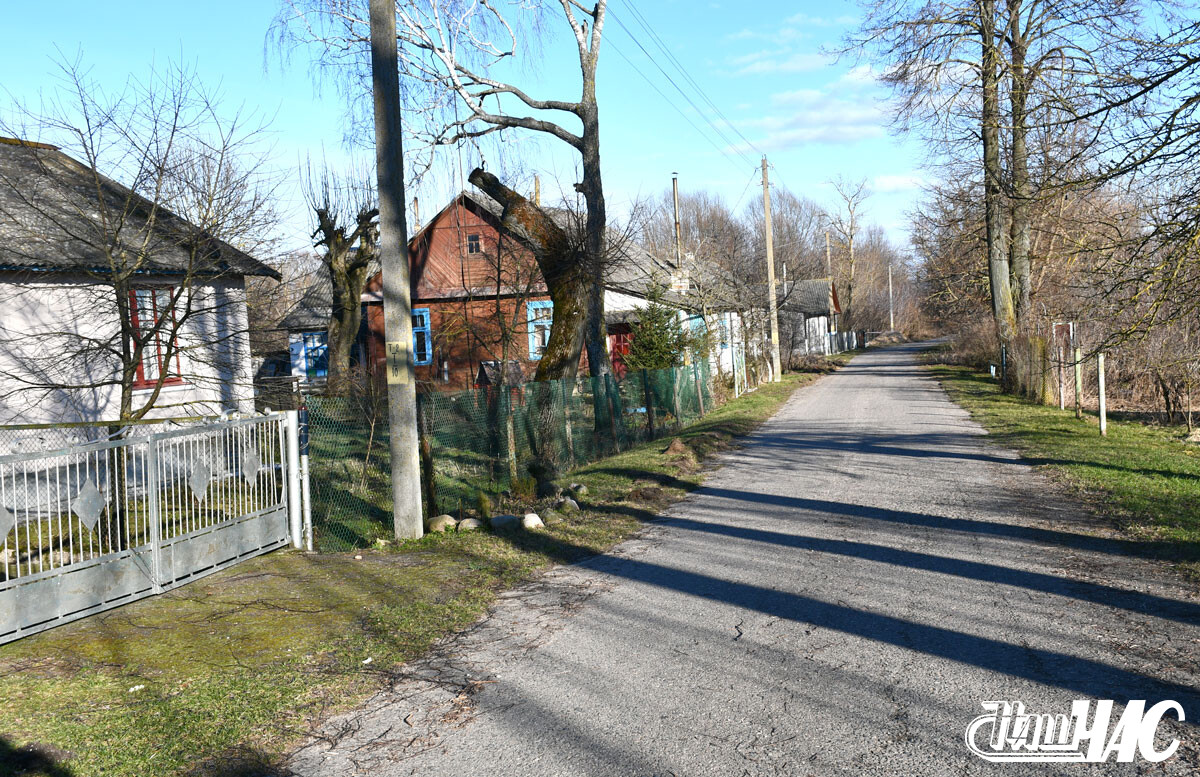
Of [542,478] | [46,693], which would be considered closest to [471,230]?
[542,478]

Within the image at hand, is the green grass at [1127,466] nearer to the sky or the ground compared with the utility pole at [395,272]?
nearer to the ground

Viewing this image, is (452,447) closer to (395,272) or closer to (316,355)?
(395,272)

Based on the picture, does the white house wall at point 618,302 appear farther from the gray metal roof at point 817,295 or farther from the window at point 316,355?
the gray metal roof at point 817,295

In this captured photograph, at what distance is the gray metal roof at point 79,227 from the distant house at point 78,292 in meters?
0.02

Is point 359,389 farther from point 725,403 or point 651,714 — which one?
point 651,714

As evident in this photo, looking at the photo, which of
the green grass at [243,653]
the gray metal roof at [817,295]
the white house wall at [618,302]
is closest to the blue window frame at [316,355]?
the white house wall at [618,302]

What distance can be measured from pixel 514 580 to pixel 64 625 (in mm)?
3559

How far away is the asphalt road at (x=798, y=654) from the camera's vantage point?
14.5 feet

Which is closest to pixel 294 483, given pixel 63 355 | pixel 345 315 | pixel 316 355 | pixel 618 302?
pixel 63 355

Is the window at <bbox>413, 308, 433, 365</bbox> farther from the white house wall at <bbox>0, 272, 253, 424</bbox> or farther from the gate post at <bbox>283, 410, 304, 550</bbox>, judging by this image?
the gate post at <bbox>283, 410, 304, 550</bbox>

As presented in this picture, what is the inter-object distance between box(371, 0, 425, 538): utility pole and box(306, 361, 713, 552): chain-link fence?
3.03 ft

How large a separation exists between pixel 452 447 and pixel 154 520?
5069 millimetres

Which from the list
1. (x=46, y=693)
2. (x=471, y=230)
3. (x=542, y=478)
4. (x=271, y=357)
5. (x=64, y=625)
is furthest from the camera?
(x=271, y=357)

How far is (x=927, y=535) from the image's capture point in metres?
9.06
